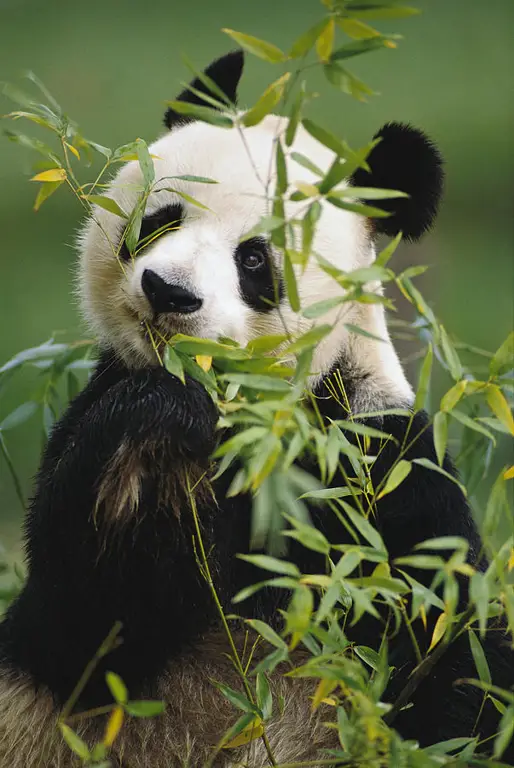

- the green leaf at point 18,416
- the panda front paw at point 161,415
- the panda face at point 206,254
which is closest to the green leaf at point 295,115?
the panda face at point 206,254

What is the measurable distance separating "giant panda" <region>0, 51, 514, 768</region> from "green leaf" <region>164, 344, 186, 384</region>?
16 centimetres

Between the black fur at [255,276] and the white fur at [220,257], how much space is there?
2 cm

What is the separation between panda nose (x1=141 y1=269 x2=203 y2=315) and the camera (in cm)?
161

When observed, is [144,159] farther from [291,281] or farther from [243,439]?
[243,439]

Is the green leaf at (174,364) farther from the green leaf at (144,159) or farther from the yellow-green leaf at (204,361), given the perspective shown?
the green leaf at (144,159)

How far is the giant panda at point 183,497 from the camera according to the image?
1638 millimetres

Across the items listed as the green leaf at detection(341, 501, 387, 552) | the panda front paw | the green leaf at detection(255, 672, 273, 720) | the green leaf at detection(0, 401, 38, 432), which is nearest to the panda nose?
the panda front paw

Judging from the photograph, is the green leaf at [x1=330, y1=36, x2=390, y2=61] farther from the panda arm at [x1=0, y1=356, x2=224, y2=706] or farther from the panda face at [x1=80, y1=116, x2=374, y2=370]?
the panda arm at [x1=0, y1=356, x2=224, y2=706]

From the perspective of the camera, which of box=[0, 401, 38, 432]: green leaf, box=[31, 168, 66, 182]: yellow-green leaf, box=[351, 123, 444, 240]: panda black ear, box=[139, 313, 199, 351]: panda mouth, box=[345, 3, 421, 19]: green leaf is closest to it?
box=[345, 3, 421, 19]: green leaf

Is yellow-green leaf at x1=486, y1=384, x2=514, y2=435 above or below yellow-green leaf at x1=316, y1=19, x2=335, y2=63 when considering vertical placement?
below

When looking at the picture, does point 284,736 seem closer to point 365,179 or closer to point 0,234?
point 365,179

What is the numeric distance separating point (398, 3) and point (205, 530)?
832 millimetres

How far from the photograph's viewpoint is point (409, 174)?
6.29ft

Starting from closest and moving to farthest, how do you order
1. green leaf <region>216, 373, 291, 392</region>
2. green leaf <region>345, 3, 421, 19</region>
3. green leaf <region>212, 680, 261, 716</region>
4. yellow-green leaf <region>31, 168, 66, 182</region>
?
green leaf <region>345, 3, 421, 19</region>, green leaf <region>216, 373, 291, 392</region>, green leaf <region>212, 680, 261, 716</region>, yellow-green leaf <region>31, 168, 66, 182</region>
